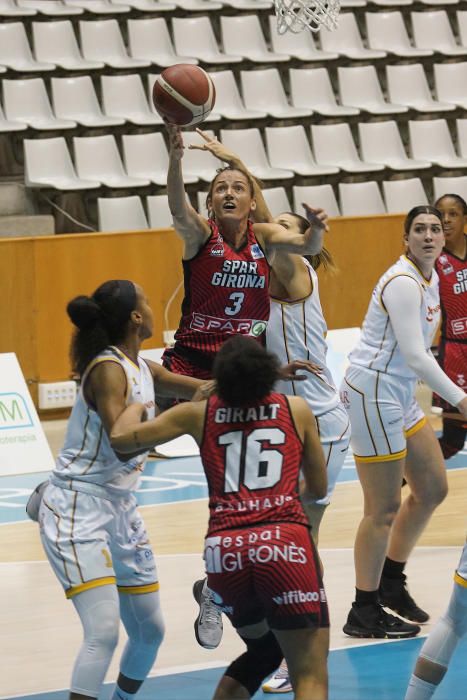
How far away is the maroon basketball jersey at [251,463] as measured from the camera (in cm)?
392

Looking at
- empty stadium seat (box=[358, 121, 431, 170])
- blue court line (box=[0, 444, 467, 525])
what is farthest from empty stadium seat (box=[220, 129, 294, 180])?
blue court line (box=[0, 444, 467, 525])

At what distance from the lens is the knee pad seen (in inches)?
162

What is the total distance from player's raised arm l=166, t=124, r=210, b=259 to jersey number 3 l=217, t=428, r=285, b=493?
5.48ft

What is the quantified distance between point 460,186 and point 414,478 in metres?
7.92

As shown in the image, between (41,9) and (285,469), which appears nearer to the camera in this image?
(285,469)

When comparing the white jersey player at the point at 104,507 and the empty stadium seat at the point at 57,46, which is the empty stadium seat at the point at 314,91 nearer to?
the empty stadium seat at the point at 57,46

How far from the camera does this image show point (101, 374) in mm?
4270

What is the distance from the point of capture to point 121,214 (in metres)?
Answer: 11.9

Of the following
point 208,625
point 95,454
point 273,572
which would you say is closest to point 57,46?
point 208,625

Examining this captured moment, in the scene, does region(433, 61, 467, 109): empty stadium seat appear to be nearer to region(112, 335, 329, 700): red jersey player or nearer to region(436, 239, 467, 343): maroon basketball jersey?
region(436, 239, 467, 343): maroon basketball jersey

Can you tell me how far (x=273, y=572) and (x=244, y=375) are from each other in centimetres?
55

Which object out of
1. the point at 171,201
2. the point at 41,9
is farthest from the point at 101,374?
the point at 41,9

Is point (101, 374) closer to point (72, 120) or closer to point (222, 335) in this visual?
point (222, 335)

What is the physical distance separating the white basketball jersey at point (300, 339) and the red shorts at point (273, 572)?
175 cm
